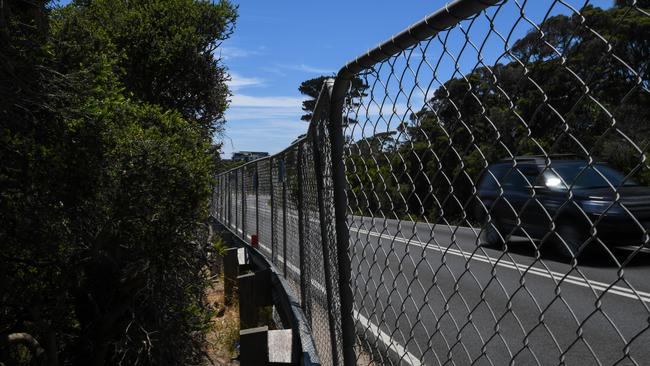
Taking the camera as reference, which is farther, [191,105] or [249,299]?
[191,105]

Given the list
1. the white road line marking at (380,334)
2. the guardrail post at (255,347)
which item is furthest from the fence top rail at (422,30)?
the guardrail post at (255,347)

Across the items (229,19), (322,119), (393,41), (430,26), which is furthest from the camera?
(229,19)

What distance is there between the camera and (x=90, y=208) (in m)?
5.26

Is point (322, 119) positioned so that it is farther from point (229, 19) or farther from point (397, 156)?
point (229, 19)

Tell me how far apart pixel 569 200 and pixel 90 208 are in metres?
4.69

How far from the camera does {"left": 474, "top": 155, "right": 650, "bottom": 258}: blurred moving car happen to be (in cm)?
130

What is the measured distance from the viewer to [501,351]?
18.6 feet

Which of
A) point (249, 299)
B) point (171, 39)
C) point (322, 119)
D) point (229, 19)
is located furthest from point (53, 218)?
point (229, 19)

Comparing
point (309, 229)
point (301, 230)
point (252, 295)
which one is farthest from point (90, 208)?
A: point (309, 229)

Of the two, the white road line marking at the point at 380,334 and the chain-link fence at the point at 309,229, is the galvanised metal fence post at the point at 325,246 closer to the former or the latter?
the chain-link fence at the point at 309,229

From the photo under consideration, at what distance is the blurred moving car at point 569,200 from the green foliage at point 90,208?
336 centimetres

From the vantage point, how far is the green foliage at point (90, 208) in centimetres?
458

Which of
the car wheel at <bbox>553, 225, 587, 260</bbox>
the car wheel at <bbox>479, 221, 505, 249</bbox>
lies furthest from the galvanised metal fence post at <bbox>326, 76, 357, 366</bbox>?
the car wheel at <bbox>553, 225, 587, 260</bbox>

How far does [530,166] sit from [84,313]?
5.41m
